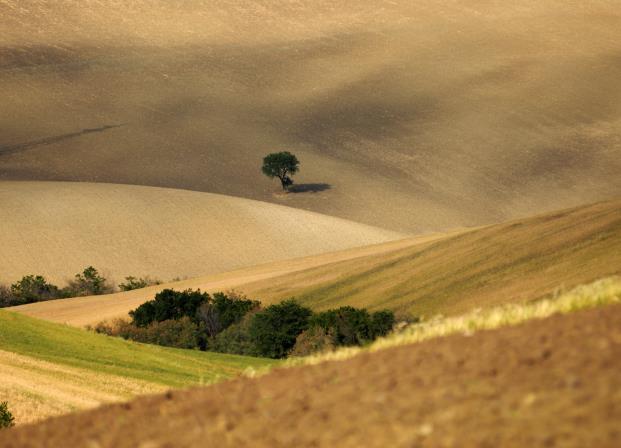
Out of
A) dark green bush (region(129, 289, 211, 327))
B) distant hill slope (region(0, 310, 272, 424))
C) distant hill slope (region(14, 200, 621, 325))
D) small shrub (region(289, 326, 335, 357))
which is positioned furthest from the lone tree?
distant hill slope (region(0, 310, 272, 424))

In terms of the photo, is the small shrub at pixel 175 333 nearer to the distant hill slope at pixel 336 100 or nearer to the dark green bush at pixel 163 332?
the dark green bush at pixel 163 332

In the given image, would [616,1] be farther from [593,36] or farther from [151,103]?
[151,103]

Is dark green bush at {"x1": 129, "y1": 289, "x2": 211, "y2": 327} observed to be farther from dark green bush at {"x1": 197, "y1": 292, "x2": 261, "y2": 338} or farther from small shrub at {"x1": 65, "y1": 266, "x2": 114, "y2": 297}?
small shrub at {"x1": 65, "y1": 266, "x2": 114, "y2": 297}

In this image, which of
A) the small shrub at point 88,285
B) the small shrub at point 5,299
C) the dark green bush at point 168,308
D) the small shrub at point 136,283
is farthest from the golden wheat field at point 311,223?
the small shrub at point 5,299

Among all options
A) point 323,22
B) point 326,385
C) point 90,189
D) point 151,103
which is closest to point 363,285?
point 326,385

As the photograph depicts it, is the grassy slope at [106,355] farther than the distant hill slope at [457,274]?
No

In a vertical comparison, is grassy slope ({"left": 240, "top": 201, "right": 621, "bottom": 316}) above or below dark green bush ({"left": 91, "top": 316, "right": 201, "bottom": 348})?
above
